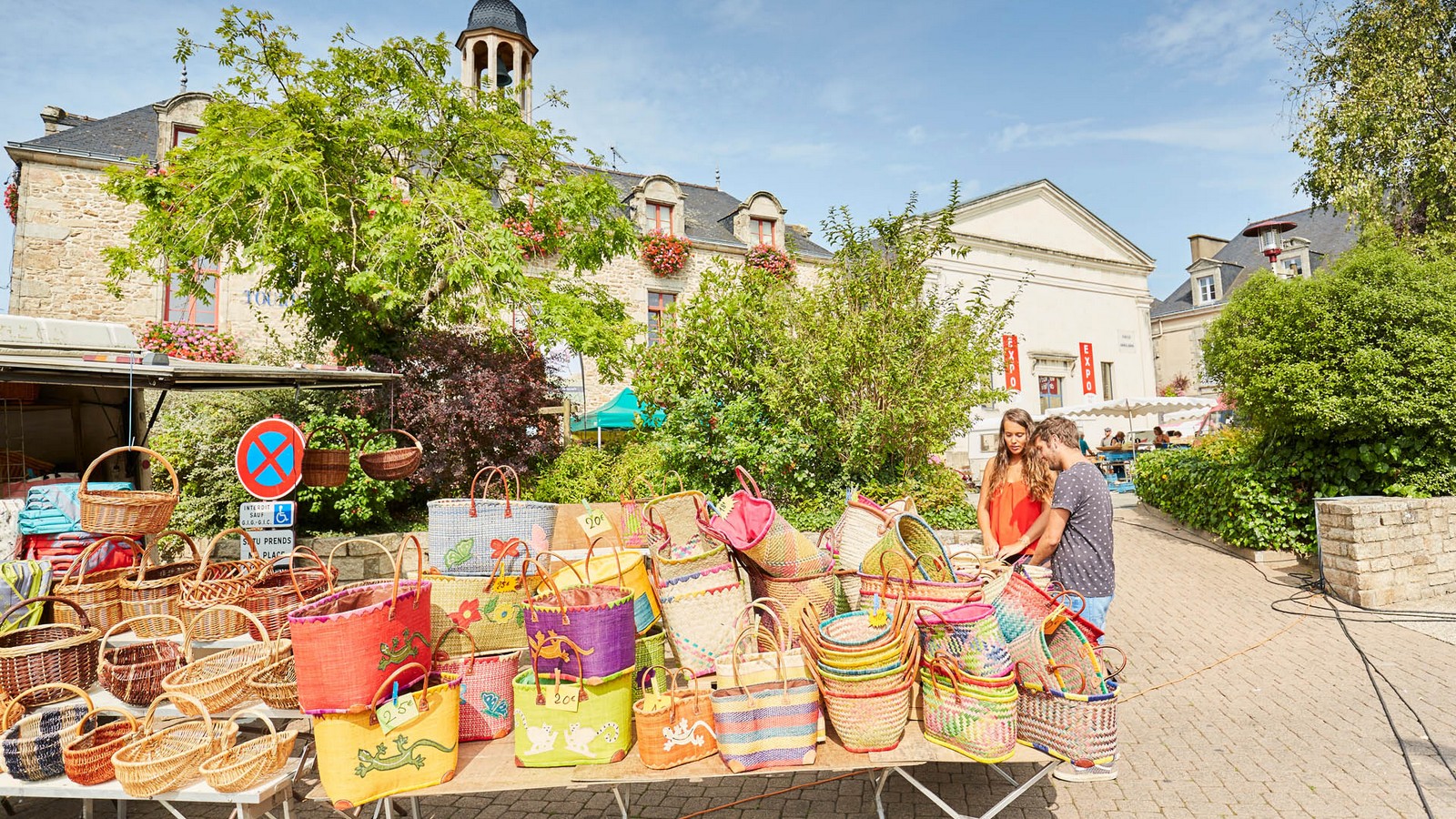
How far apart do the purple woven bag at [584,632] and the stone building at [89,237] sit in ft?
44.2

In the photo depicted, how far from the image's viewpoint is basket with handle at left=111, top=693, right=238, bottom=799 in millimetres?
2498

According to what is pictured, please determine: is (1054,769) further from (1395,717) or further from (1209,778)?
(1395,717)

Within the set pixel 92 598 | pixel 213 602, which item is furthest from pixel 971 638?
pixel 92 598

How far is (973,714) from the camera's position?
2.59 meters

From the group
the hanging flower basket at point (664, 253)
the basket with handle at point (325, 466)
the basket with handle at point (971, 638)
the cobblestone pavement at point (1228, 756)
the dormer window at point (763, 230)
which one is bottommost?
the cobblestone pavement at point (1228, 756)

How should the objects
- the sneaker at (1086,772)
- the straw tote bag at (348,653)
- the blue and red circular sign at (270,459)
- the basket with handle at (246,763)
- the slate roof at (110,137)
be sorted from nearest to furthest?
1. the straw tote bag at (348,653)
2. the basket with handle at (246,763)
3. the sneaker at (1086,772)
4. the blue and red circular sign at (270,459)
5. the slate roof at (110,137)

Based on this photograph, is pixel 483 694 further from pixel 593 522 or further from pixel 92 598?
pixel 92 598

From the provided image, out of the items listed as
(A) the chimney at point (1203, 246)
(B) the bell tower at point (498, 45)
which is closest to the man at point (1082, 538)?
(B) the bell tower at point (498, 45)

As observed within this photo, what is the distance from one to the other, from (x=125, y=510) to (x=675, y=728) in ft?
12.0

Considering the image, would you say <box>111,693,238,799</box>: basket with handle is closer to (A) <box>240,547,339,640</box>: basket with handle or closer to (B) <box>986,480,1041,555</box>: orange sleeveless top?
(A) <box>240,547,339,640</box>: basket with handle

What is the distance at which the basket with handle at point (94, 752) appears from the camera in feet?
8.61

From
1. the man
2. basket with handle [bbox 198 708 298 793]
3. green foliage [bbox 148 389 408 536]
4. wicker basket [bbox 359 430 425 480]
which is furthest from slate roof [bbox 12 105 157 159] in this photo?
the man

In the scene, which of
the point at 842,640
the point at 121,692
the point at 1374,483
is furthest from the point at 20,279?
the point at 1374,483

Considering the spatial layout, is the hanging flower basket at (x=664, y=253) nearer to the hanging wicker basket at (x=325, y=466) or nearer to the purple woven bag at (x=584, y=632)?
the hanging wicker basket at (x=325, y=466)
